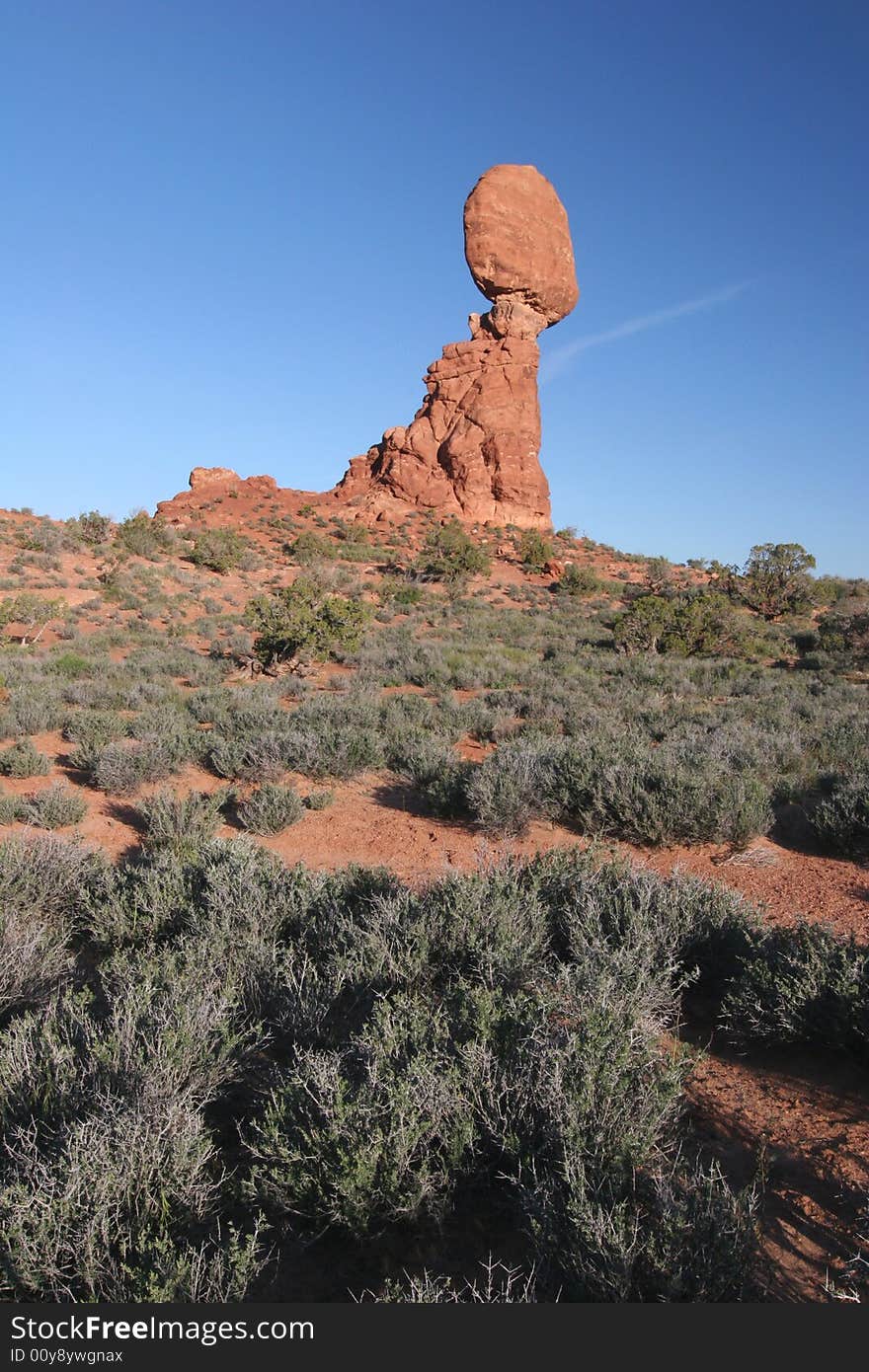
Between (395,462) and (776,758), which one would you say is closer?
(776,758)

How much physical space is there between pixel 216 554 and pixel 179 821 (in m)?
23.7

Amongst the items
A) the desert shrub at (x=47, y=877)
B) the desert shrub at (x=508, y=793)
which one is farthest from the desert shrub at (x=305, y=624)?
the desert shrub at (x=47, y=877)

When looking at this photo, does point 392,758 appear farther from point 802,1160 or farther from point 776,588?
point 776,588

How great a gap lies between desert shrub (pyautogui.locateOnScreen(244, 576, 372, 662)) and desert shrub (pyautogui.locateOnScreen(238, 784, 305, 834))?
8145mm

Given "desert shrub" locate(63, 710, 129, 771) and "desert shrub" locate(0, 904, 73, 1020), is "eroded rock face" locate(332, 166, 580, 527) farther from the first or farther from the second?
"desert shrub" locate(0, 904, 73, 1020)

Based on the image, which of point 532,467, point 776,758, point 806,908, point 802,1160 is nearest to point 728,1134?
point 802,1160

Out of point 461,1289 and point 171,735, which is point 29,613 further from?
point 461,1289

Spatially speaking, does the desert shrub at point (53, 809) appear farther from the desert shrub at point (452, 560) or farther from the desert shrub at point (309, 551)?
the desert shrub at point (309, 551)

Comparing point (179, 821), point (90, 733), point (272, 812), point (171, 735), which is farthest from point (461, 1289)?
point (90, 733)

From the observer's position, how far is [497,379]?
3825 centimetres

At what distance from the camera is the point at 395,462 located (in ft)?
130

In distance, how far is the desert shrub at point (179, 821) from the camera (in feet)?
18.8

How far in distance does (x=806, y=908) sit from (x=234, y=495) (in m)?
42.2

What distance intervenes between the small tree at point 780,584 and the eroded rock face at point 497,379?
15.0 meters
